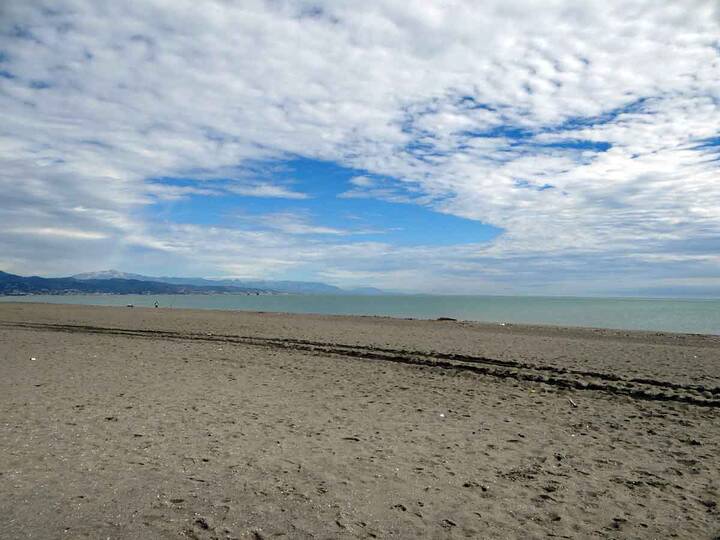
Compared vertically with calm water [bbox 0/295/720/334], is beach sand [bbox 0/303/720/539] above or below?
below

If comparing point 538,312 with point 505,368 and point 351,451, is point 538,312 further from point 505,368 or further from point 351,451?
point 351,451

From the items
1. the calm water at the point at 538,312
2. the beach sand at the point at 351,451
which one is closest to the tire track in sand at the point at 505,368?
the beach sand at the point at 351,451

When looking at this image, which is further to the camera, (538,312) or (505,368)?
(538,312)

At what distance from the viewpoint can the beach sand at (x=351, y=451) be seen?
18.5 ft

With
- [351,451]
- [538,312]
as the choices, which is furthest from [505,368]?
[538,312]

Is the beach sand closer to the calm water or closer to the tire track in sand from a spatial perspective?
the tire track in sand

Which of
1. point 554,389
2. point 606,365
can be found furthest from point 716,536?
point 606,365

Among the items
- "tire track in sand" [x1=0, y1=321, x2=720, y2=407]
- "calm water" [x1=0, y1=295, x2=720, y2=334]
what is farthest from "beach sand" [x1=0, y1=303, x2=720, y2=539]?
"calm water" [x1=0, y1=295, x2=720, y2=334]

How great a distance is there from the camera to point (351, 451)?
8.05 m

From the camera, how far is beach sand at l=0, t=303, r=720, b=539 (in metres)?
5.64

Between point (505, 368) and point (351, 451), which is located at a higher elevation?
point (505, 368)

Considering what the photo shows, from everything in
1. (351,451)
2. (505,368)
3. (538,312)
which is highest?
(538,312)

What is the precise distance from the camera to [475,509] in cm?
603

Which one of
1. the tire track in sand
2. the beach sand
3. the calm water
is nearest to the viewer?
the beach sand
